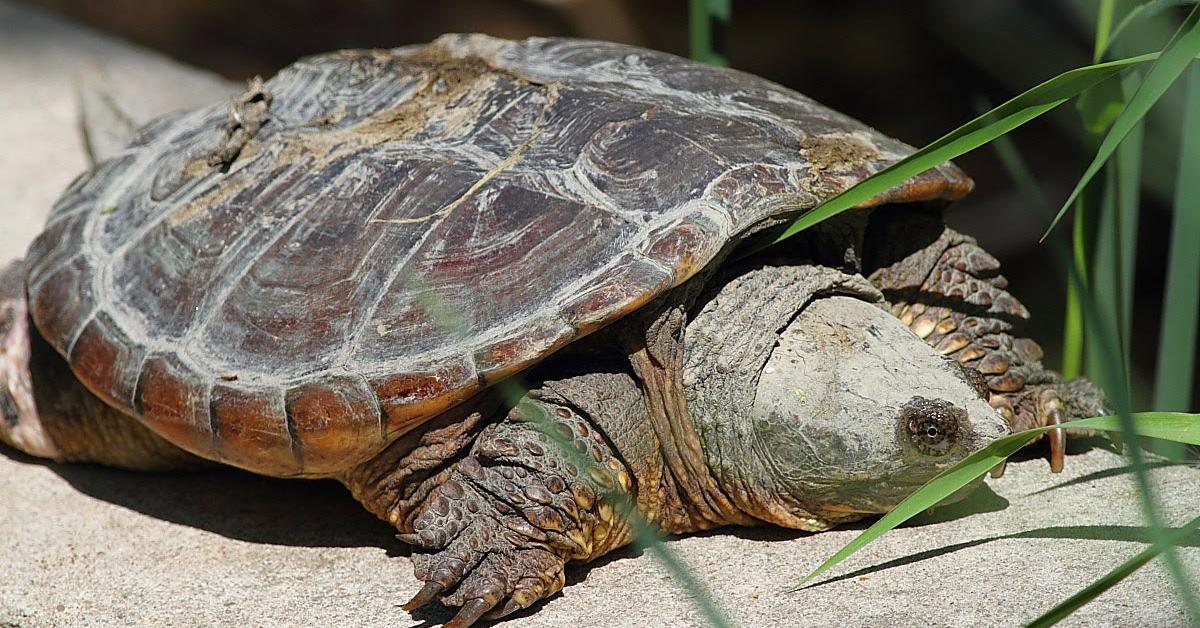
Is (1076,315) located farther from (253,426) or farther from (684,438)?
(253,426)

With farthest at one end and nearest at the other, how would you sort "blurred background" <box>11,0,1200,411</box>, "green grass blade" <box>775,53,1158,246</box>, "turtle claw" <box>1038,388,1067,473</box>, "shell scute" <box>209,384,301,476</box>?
"blurred background" <box>11,0,1200,411</box>
"turtle claw" <box>1038,388,1067,473</box>
"shell scute" <box>209,384,301,476</box>
"green grass blade" <box>775,53,1158,246</box>

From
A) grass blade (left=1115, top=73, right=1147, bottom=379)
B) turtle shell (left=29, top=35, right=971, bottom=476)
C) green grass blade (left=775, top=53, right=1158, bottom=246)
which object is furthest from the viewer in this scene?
grass blade (left=1115, top=73, right=1147, bottom=379)

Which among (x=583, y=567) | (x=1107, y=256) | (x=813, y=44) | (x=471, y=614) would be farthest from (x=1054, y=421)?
(x=813, y=44)

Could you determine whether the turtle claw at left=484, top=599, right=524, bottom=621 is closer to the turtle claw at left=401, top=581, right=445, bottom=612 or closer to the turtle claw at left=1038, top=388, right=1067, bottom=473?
the turtle claw at left=401, top=581, right=445, bottom=612

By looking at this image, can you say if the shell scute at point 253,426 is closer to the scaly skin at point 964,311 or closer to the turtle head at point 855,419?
the turtle head at point 855,419

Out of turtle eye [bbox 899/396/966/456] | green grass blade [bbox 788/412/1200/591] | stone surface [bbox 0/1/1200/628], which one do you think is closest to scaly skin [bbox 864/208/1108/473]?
stone surface [bbox 0/1/1200/628]

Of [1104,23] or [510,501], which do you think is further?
[1104,23]

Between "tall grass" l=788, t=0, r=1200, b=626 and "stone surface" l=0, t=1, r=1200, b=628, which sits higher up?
"tall grass" l=788, t=0, r=1200, b=626

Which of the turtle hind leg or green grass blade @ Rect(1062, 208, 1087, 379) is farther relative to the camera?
the turtle hind leg
